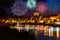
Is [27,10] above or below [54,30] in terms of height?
above

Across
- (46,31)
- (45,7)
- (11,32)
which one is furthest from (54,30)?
(11,32)

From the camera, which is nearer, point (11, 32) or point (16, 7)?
point (11, 32)

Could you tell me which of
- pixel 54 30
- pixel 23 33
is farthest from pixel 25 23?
pixel 54 30

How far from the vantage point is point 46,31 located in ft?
4.22

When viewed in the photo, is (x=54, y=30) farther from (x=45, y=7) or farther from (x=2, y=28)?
(x=2, y=28)

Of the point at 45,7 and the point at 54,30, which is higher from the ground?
the point at 45,7

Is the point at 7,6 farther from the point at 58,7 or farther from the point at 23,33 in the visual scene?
the point at 58,7

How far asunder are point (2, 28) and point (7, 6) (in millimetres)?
147

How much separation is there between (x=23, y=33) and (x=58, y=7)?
27 centimetres

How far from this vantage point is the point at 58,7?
51.0 inches

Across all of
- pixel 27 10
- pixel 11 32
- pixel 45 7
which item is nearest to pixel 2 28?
pixel 11 32

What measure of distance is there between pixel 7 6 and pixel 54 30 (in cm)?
34

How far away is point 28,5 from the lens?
1.31 m

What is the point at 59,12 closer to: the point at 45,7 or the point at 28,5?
the point at 45,7
